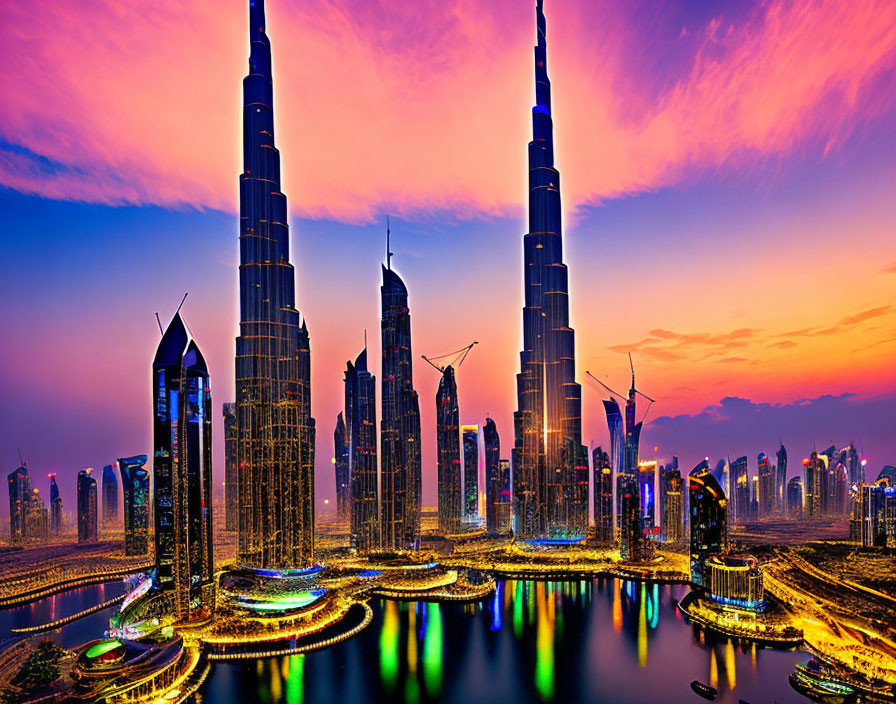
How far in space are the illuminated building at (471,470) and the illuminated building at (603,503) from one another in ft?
88.1

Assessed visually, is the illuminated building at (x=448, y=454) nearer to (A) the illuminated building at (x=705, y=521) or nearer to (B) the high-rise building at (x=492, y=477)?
(B) the high-rise building at (x=492, y=477)

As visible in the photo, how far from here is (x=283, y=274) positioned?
97.9 metres

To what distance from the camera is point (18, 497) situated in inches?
5172

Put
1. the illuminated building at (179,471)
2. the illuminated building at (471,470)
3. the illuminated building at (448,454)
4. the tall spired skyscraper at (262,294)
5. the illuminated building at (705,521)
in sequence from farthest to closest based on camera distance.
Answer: the illuminated building at (471,470), the illuminated building at (448,454), the tall spired skyscraper at (262,294), the illuminated building at (705,521), the illuminated building at (179,471)

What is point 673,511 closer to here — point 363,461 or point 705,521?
point 705,521

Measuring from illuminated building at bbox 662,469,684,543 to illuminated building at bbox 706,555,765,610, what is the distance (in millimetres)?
51773

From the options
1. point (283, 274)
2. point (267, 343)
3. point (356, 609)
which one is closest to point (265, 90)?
point (283, 274)

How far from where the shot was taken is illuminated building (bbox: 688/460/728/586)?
252ft

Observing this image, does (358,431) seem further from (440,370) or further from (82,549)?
(82,549)

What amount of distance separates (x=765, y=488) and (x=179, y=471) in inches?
7529

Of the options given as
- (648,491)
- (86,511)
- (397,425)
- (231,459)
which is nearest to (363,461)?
(397,425)

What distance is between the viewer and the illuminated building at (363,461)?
104 metres

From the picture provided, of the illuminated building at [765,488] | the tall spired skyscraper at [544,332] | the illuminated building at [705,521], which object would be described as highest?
the tall spired skyscraper at [544,332]

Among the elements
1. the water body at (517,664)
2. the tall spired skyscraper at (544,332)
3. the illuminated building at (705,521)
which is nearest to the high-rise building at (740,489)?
the tall spired skyscraper at (544,332)
